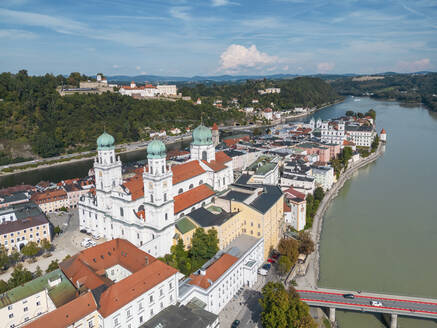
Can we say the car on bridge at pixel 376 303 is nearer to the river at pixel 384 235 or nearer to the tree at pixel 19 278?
the river at pixel 384 235


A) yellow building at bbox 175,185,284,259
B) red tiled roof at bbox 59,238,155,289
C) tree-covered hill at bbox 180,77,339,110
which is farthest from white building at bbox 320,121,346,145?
tree-covered hill at bbox 180,77,339,110

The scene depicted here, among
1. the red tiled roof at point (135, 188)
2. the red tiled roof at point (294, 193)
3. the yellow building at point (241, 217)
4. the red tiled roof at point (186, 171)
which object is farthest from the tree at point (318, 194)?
the red tiled roof at point (135, 188)

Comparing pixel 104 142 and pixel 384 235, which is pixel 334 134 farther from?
pixel 104 142

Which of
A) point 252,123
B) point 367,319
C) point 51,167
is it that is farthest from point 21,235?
point 252,123

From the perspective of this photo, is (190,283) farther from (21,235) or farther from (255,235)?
(21,235)

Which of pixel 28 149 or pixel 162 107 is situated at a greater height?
pixel 162 107

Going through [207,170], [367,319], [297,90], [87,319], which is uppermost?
[297,90]
